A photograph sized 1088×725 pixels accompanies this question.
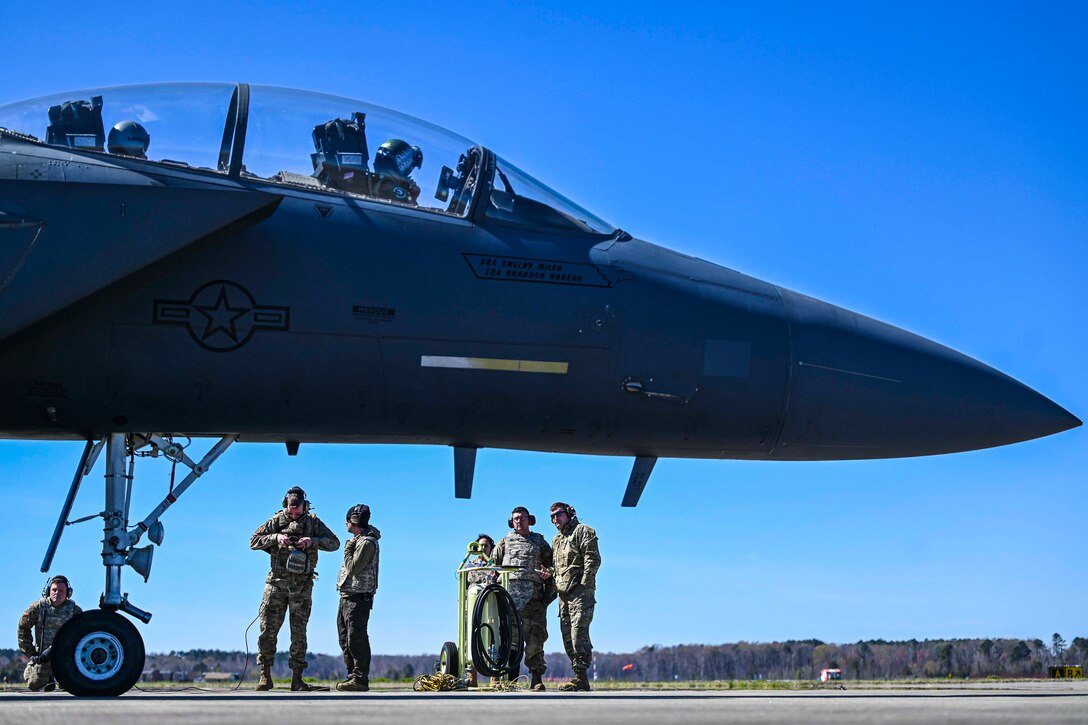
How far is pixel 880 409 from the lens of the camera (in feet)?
35.4

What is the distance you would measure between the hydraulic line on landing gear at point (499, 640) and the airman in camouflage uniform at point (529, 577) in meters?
0.38

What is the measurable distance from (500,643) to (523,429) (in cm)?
320

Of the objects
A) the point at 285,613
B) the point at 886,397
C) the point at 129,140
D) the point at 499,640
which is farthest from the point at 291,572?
the point at 886,397

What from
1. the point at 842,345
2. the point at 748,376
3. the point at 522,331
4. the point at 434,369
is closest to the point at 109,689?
the point at 434,369

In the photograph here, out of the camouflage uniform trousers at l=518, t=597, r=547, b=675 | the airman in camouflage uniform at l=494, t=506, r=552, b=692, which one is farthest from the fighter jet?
the camouflage uniform trousers at l=518, t=597, r=547, b=675

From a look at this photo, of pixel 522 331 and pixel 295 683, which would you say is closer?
pixel 522 331

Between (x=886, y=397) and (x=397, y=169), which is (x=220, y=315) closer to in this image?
(x=397, y=169)

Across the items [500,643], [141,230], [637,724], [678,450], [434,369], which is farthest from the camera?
[500,643]

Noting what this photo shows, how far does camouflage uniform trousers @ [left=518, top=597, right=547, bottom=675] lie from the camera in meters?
13.7

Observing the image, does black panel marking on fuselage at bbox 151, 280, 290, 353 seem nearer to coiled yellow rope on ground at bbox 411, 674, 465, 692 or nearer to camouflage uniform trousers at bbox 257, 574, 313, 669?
camouflage uniform trousers at bbox 257, 574, 313, 669

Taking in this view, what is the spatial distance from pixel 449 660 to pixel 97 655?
4520 millimetres

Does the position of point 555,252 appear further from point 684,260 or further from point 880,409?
point 880,409

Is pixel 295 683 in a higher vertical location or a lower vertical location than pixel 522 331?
lower

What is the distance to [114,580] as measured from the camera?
10227mm
